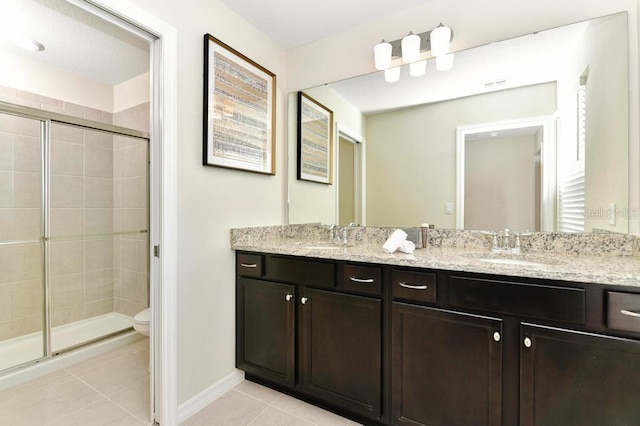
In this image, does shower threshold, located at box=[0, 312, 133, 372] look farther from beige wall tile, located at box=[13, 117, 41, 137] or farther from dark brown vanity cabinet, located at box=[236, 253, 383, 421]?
beige wall tile, located at box=[13, 117, 41, 137]

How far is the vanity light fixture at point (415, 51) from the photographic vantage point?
1846 mm

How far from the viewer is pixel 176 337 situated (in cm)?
164

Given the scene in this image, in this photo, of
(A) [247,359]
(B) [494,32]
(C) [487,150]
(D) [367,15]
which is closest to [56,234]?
(A) [247,359]

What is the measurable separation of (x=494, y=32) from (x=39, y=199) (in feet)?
12.2

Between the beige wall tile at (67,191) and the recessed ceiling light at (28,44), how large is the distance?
104 cm

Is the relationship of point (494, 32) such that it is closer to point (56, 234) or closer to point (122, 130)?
point (122, 130)

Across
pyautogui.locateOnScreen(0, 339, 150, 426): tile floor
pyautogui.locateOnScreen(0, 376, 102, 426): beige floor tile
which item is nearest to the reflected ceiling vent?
pyautogui.locateOnScreen(0, 339, 150, 426): tile floor

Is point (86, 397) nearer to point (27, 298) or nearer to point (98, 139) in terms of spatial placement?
point (27, 298)

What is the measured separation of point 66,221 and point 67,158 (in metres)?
0.59

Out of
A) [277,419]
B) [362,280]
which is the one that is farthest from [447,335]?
[277,419]

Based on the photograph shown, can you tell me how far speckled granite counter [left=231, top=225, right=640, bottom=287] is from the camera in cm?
115

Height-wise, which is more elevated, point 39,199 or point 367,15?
point 367,15

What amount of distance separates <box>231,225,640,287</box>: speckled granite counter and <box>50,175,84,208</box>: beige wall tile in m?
1.99

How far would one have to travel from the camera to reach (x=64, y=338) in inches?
101
